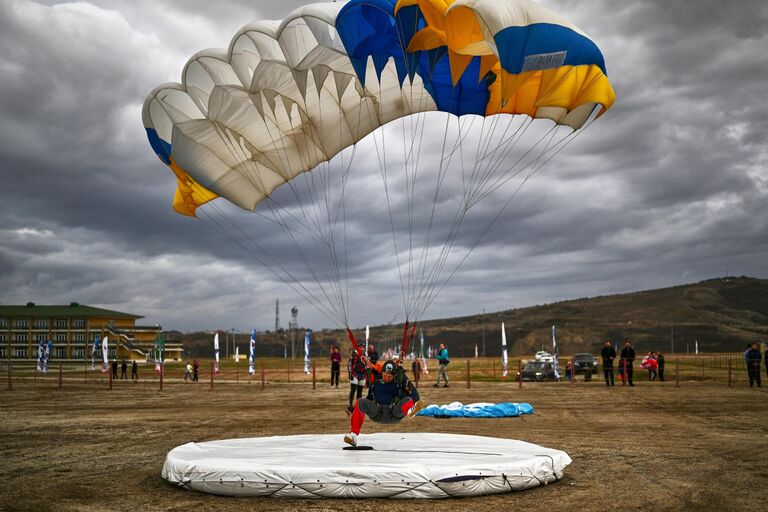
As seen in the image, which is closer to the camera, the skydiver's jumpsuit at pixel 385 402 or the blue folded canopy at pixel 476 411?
the skydiver's jumpsuit at pixel 385 402

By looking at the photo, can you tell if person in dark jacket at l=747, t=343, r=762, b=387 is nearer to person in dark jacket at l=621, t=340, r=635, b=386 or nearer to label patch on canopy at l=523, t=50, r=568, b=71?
person in dark jacket at l=621, t=340, r=635, b=386

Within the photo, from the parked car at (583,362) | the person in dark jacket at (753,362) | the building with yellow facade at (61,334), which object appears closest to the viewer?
the person in dark jacket at (753,362)

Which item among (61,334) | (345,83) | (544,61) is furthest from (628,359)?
(61,334)

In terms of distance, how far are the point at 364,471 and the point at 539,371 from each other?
23503 mm

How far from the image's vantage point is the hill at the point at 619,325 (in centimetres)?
8881

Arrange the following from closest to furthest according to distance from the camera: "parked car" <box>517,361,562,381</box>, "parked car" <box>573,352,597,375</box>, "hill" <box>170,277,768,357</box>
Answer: "parked car" <box>517,361,562,381</box>, "parked car" <box>573,352,597,375</box>, "hill" <box>170,277,768,357</box>

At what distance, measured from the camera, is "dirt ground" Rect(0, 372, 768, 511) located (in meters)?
6.39

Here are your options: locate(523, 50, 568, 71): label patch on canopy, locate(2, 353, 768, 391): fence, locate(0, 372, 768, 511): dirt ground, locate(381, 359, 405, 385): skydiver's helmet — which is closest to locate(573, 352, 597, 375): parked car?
locate(2, 353, 768, 391): fence

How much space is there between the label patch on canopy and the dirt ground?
497 cm

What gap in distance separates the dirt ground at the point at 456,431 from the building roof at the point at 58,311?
55.1 metres

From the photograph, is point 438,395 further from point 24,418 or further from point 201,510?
point 201,510

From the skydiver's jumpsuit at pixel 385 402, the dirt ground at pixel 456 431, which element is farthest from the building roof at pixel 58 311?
the skydiver's jumpsuit at pixel 385 402

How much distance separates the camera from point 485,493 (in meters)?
6.57

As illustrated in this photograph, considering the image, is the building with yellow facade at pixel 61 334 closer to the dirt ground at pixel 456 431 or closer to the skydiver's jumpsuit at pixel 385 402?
the dirt ground at pixel 456 431
